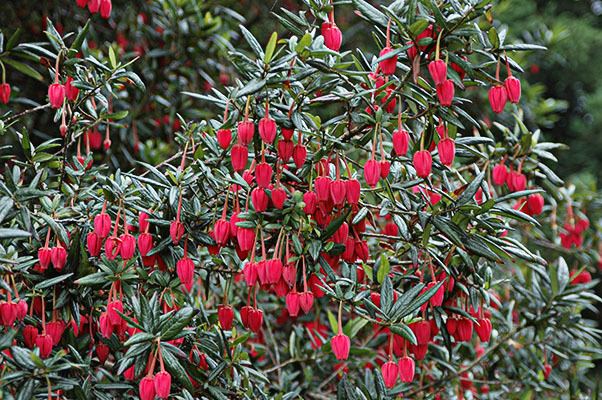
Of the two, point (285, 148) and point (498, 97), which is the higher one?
point (498, 97)

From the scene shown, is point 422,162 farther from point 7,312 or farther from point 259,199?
point 7,312

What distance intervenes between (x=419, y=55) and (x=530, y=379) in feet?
5.44

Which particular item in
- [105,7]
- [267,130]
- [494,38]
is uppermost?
[494,38]

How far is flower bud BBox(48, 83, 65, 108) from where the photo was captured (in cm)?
162

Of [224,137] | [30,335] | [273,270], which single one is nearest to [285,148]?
[224,137]

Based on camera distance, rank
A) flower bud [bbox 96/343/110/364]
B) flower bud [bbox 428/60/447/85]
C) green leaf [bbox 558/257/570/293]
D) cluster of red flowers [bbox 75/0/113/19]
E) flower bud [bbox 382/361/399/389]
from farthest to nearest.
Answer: green leaf [bbox 558/257/570/293] → cluster of red flowers [bbox 75/0/113/19] → flower bud [bbox 96/343/110/364] → flower bud [bbox 382/361/399/389] → flower bud [bbox 428/60/447/85]

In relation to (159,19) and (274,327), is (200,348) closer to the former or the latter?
(274,327)

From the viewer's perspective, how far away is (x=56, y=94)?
1631 mm

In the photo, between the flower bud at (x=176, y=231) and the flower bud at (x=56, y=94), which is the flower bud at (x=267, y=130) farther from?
the flower bud at (x=56, y=94)

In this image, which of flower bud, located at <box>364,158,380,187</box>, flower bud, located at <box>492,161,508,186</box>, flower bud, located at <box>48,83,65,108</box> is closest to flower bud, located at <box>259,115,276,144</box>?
flower bud, located at <box>364,158,380,187</box>

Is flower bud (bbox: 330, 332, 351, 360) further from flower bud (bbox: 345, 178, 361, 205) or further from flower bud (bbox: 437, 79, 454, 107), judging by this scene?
flower bud (bbox: 437, 79, 454, 107)

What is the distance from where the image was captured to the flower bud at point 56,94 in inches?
63.9

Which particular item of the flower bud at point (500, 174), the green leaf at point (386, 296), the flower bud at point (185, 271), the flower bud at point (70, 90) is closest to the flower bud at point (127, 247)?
the flower bud at point (185, 271)

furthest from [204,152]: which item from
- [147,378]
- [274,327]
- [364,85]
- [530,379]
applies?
[530,379]
